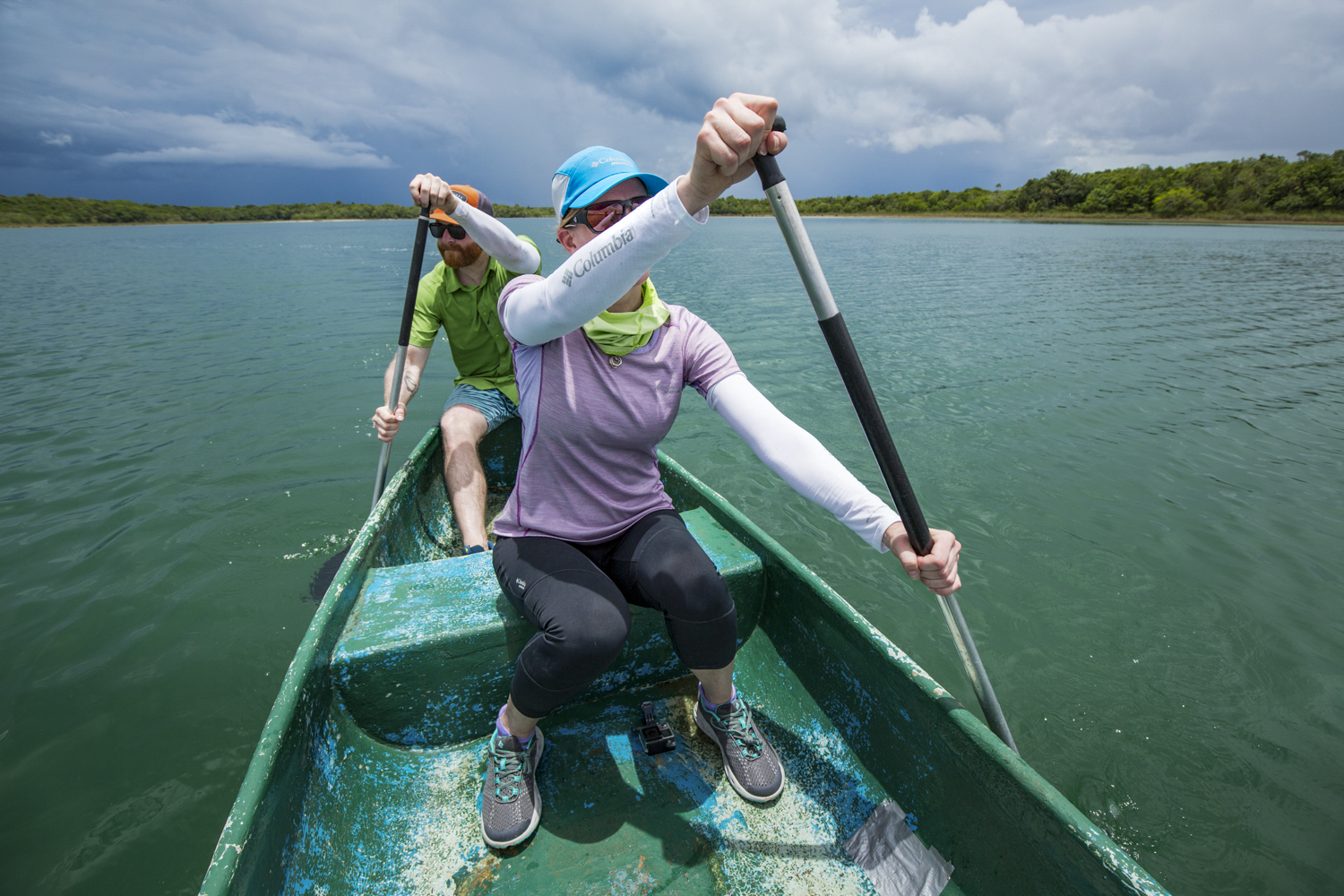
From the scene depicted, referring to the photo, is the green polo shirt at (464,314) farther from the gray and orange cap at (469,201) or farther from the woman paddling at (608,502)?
the woman paddling at (608,502)

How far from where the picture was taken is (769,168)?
1.60m

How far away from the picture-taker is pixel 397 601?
7.97 ft

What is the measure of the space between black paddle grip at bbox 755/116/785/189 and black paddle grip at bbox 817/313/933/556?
42 cm

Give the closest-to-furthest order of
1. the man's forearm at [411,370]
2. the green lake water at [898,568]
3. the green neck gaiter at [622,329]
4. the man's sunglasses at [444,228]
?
the green neck gaiter at [622,329] < the green lake water at [898,568] < the man's sunglasses at [444,228] < the man's forearm at [411,370]

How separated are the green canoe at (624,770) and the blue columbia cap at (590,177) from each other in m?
1.54

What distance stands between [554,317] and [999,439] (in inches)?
283

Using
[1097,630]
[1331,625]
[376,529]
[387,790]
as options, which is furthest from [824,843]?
[1331,625]

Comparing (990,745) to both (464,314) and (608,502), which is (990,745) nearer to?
(608,502)

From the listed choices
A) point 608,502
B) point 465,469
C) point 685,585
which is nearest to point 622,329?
point 608,502

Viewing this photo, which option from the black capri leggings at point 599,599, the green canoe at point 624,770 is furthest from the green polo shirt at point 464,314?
the black capri leggings at point 599,599

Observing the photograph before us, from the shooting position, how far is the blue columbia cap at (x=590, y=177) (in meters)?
1.90

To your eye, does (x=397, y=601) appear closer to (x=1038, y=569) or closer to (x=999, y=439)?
(x=1038, y=569)

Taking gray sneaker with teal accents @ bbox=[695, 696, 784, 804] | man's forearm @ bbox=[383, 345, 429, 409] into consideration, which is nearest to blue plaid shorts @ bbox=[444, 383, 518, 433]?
man's forearm @ bbox=[383, 345, 429, 409]

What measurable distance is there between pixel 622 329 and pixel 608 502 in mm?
627
